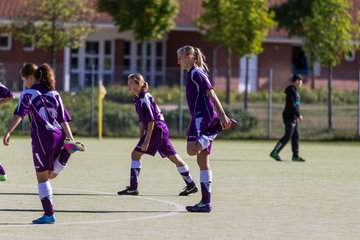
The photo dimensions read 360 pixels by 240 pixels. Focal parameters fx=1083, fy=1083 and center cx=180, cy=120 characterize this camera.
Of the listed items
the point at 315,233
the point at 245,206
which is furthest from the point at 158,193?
the point at 315,233

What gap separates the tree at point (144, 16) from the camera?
43.1 meters

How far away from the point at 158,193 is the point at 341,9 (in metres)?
19.5

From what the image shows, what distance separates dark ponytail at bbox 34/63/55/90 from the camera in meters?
11.6

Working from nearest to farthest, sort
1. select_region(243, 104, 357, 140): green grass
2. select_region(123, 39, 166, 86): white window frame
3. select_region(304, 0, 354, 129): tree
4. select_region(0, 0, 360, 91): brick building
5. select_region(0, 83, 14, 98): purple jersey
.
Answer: select_region(0, 83, 14, 98): purple jersey < select_region(243, 104, 357, 140): green grass < select_region(304, 0, 354, 129): tree < select_region(0, 0, 360, 91): brick building < select_region(123, 39, 166, 86): white window frame

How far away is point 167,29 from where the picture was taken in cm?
4450

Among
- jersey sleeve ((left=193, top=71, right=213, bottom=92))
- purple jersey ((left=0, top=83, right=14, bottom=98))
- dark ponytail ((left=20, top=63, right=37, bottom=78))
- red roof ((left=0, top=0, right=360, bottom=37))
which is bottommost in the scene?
purple jersey ((left=0, top=83, right=14, bottom=98))

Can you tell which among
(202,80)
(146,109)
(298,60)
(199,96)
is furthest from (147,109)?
(298,60)

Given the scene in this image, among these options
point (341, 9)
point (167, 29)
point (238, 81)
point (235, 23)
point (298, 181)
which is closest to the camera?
point (298, 181)

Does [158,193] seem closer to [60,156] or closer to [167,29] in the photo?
[60,156]

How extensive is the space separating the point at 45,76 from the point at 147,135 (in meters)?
3.01

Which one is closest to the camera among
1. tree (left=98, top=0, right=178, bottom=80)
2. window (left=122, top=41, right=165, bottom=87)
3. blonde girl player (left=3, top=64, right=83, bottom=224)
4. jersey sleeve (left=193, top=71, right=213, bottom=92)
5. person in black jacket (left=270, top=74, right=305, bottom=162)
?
blonde girl player (left=3, top=64, right=83, bottom=224)

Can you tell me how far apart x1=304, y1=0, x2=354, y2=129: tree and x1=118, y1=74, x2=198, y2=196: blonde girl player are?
18574 millimetres

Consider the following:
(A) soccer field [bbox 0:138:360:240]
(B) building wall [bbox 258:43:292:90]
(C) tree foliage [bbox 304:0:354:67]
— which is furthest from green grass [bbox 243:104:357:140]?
(B) building wall [bbox 258:43:292:90]

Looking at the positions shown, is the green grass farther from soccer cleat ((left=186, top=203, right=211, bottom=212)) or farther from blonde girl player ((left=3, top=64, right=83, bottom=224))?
blonde girl player ((left=3, top=64, right=83, bottom=224))
